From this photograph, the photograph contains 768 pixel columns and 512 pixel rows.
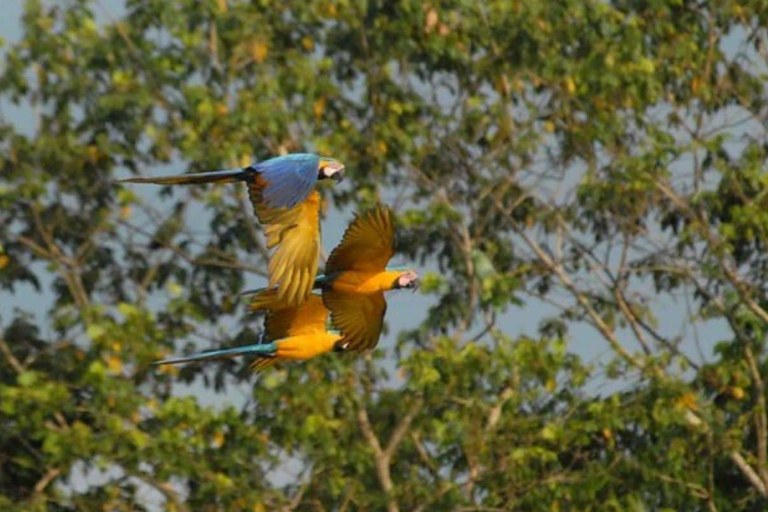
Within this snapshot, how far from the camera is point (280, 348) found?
7430 mm

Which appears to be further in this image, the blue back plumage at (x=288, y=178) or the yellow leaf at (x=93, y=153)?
the yellow leaf at (x=93, y=153)

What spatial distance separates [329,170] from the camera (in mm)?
7156

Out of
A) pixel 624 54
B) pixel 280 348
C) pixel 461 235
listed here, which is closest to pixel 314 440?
pixel 461 235

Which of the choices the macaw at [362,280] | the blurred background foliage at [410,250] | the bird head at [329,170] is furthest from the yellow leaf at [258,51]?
the bird head at [329,170]

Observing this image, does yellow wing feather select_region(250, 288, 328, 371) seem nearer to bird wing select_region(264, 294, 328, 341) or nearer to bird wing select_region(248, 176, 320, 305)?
bird wing select_region(264, 294, 328, 341)

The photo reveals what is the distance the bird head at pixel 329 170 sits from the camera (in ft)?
23.4

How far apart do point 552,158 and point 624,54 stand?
0.81 m

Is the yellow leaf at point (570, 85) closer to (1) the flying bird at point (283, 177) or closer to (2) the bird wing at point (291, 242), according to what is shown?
(1) the flying bird at point (283, 177)

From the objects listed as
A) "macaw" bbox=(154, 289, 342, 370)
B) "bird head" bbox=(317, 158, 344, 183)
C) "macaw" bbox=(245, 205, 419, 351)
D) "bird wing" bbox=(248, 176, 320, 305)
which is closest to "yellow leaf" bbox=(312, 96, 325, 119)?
"macaw" bbox=(154, 289, 342, 370)

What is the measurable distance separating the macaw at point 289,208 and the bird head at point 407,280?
0.34 metres

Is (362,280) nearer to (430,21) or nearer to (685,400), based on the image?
(685,400)

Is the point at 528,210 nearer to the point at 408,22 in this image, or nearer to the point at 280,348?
the point at 408,22

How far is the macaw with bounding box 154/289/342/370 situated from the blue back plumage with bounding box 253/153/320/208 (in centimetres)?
45

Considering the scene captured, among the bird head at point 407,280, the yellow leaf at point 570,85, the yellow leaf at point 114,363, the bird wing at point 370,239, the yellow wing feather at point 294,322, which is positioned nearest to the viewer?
the bird wing at point 370,239
